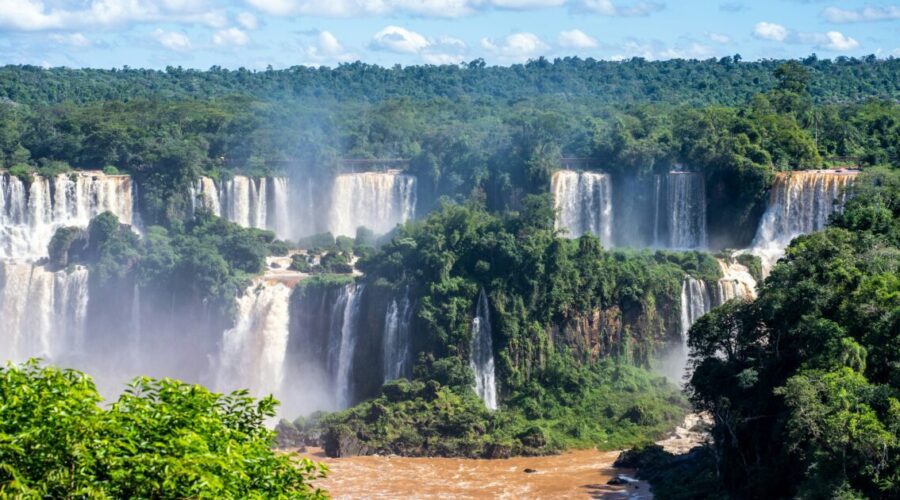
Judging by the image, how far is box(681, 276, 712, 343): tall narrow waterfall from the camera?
46594 mm

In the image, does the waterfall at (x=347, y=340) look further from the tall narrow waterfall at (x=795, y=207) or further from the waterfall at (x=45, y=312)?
the tall narrow waterfall at (x=795, y=207)

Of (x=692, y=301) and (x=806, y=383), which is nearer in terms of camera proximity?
(x=806, y=383)

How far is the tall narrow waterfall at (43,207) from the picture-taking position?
56031mm

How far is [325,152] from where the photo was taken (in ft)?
200

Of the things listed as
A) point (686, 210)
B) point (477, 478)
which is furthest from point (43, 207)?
point (477, 478)

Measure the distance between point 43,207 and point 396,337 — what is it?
18.3m

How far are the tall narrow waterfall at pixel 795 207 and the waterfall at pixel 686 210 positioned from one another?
258 cm

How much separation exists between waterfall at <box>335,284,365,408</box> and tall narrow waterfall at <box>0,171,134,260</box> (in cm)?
1472

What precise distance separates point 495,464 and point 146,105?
35.9 meters

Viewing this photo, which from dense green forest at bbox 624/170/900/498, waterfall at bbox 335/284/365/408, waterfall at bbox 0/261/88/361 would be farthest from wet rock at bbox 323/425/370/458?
waterfall at bbox 0/261/88/361

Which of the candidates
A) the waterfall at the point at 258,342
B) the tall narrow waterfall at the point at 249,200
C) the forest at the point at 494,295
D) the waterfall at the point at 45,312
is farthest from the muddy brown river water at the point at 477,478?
the tall narrow waterfall at the point at 249,200

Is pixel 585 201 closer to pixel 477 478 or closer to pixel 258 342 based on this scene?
pixel 258 342

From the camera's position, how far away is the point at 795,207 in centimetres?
5281

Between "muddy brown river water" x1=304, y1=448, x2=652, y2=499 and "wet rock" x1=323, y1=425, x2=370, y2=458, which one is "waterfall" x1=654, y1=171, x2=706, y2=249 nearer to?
"muddy brown river water" x1=304, y1=448, x2=652, y2=499
